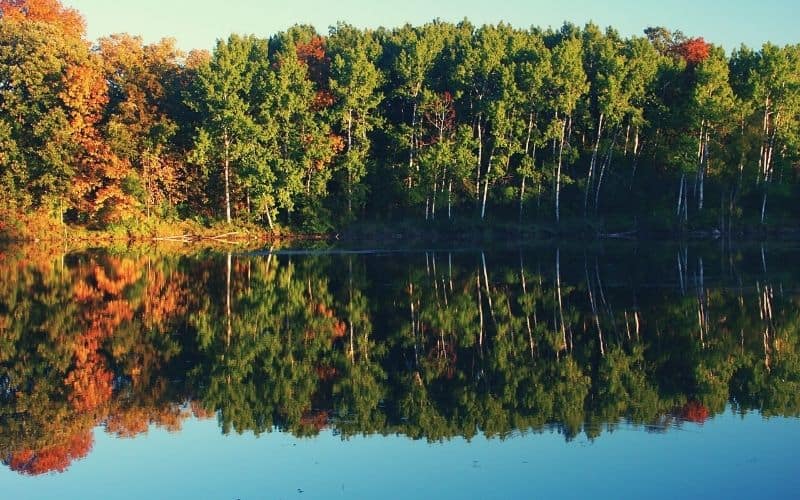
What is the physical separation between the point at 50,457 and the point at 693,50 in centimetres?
6807

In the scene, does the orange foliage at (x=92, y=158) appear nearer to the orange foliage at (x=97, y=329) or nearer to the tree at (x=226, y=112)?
the tree at (x=226, y=112)

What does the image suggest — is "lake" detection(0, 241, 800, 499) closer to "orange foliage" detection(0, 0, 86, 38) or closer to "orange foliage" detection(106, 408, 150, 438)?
"orange foliage" detection(106, 408, 150, 438)

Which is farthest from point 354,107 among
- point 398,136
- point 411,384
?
point 411,384

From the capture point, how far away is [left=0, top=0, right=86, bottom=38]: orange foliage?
71.6 metres

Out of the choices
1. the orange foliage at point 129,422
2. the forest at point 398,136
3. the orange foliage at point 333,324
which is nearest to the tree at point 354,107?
the forest at point 398,136

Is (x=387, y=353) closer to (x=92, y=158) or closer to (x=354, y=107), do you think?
(x=92, y=158)

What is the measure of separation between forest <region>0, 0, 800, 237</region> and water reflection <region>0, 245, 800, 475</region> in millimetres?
27702

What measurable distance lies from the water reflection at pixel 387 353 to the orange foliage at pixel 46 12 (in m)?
44.5

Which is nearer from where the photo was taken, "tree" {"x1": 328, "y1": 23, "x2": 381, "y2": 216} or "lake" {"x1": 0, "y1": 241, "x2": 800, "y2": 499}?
"lake" {"x1": 0, "y1": 241, "x2": 800, "y2": 499}

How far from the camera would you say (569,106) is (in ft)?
205

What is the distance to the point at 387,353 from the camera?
61.9 ft

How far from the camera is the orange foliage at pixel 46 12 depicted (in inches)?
2820

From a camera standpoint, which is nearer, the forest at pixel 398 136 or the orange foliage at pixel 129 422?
the orange foliage at pixel 129 422

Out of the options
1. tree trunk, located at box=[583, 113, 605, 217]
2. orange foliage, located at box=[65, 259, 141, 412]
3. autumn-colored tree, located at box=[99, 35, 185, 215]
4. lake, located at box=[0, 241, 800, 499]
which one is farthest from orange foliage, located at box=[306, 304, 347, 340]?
tree trunk, located at box=[583, 113, 605, 217]
